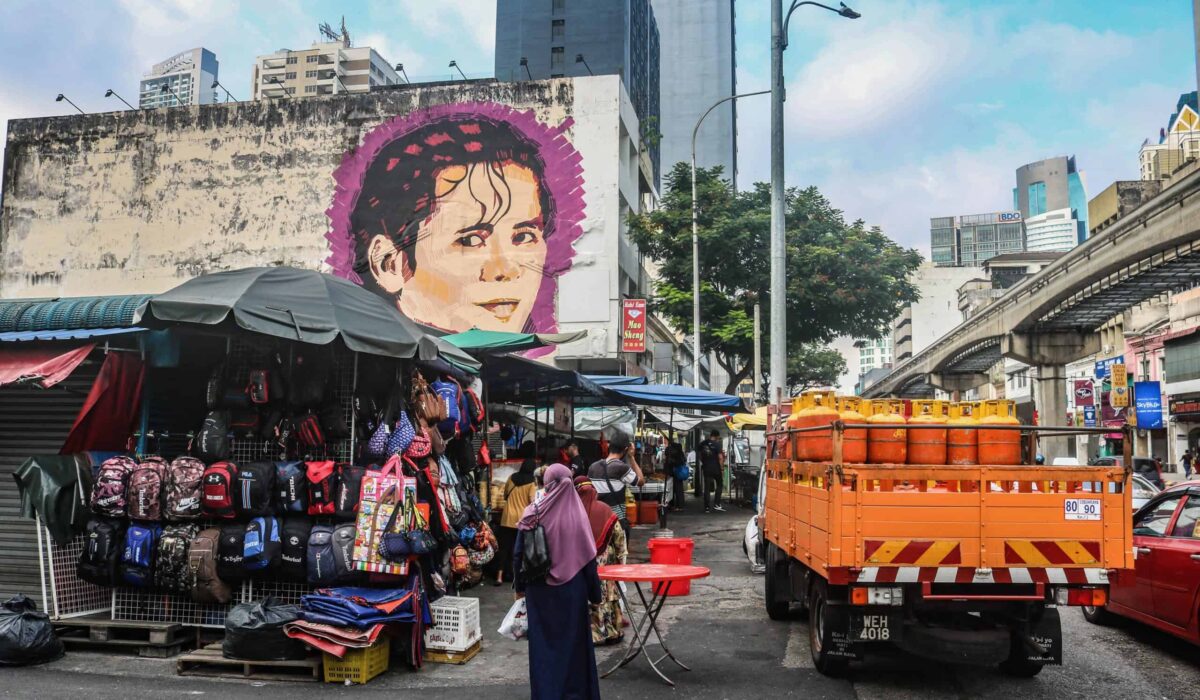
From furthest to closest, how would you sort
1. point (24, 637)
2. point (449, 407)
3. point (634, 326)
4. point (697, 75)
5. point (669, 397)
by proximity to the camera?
1. point (697, 75)
2. point (634, 326)
3. point (669, 397)
4. point (449, 407)
5. point (24, 637)

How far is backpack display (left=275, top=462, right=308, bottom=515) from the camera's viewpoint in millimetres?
7348

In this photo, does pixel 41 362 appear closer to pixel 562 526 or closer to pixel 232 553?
pixel 232 553

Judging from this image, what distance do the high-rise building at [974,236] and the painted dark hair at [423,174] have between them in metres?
149

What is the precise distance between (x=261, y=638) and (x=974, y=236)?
583 feet

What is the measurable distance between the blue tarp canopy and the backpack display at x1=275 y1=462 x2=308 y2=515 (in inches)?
336

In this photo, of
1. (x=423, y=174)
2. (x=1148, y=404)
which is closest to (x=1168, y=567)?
(x=423, y=174)

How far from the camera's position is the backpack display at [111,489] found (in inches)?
299

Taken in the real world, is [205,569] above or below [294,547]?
below

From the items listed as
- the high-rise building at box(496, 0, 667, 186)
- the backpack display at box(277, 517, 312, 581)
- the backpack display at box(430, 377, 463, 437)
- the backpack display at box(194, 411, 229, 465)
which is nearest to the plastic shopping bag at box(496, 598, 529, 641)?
the backpack display at box(277, 517, 312, 581)

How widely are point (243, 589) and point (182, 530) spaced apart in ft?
2.34

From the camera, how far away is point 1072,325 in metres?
40.4

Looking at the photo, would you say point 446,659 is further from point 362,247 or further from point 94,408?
point 362,247

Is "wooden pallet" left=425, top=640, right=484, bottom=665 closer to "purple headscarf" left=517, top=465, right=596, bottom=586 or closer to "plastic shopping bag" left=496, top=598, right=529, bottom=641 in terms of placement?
"plastic shopping bag" left=496, top=598, right=529, bottom=641

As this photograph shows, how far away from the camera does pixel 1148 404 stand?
120 ft
